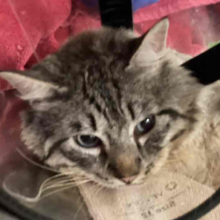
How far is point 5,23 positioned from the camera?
945 mm

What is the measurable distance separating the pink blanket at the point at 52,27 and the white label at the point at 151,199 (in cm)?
24

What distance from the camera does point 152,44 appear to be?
0.79m

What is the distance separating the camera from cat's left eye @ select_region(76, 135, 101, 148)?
2.77ft

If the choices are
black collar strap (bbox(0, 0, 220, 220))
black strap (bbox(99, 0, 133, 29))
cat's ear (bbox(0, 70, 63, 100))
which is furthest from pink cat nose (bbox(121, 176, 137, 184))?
black strap (bbox(99, 0, 133, 29))

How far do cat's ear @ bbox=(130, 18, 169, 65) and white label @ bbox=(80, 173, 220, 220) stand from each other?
254 millimetres

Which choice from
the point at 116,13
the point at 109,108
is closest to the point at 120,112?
the point at 109,108

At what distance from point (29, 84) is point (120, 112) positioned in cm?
19

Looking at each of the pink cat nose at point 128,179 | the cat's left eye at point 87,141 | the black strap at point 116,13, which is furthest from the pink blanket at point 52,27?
the pink cat nose at point 128,179

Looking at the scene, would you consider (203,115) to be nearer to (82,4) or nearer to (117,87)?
(117,87)

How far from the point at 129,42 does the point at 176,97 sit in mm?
154

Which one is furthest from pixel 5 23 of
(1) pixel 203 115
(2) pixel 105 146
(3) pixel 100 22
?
(1) pixel 203 115

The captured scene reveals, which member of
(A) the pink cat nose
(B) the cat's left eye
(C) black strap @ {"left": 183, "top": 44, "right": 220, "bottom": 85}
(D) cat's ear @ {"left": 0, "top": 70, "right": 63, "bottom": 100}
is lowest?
(A) the pink cat nose

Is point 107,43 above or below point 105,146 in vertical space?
above

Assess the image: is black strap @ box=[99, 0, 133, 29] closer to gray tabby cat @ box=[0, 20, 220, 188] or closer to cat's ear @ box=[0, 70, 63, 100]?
gray tabby cat @ box=[0, 20, 220, 188]
